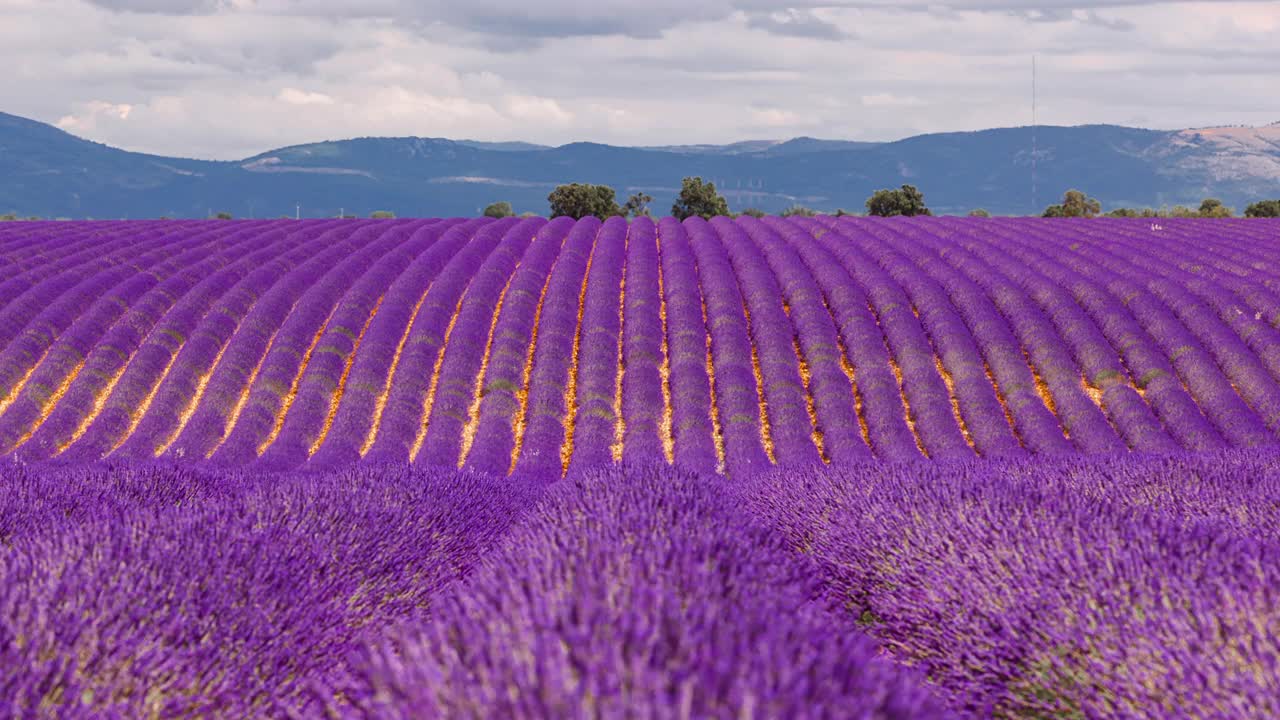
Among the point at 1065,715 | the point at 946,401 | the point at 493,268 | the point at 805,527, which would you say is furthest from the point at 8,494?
the point at 493,268

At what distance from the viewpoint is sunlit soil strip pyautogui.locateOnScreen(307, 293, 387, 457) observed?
18.4m

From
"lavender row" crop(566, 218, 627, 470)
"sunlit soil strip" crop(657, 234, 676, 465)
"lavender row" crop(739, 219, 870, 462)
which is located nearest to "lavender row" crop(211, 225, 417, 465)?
"lavender row" crop(566, 218, 627, 470)

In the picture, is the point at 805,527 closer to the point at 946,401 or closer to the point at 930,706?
the point at 930,706

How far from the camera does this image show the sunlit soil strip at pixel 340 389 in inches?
725

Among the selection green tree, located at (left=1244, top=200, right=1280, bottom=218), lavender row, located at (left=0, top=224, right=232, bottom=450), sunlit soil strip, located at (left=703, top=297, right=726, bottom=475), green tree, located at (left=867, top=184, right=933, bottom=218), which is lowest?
sunlit soil strip, located at (left=703, top=297, right=726, bottom=475)

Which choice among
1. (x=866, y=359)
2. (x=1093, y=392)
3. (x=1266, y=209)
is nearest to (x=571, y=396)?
(x=866, y=359)

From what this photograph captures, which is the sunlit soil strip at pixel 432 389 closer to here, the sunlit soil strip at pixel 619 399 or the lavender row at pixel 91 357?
the sunlit soil strip at pixel 619 399

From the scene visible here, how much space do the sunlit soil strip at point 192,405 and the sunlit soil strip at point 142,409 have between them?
651 millimetres

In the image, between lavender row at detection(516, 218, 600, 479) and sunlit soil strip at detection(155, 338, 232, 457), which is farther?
sunlit soil strip at detection(155, 338, 232, 457)

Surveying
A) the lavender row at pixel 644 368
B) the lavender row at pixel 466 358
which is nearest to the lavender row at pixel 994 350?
the lavender row at pixel 644 368

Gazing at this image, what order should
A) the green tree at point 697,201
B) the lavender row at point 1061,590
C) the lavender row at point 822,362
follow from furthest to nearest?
the green tree at point 697,201 < the lavender row at point 822,362 < the lavender row at point 1061,590

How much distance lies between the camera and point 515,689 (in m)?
2.89

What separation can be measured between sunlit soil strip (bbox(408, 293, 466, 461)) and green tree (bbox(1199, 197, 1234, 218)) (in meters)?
49.1

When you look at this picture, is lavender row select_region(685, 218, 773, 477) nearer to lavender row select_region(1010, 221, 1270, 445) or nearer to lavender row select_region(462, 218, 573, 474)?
lavender row select_region(462, 218, 573, 474)
